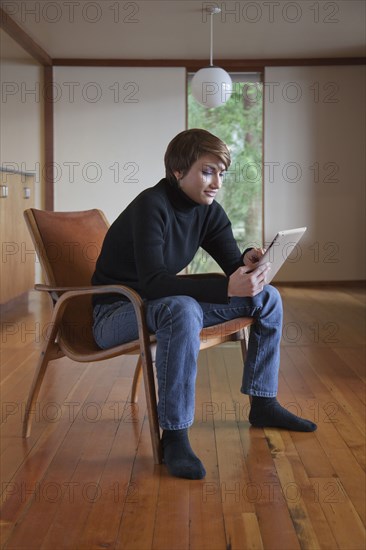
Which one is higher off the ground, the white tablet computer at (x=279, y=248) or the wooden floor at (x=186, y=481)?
the white tablet computer at (x=279, y=248)

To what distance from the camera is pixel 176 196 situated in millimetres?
2719

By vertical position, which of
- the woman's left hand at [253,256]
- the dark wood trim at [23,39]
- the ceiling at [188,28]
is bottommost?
the woman's left hand at [253,256]

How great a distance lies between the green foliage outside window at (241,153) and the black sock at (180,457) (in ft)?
19.3

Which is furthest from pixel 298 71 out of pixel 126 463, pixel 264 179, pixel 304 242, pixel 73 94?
pixel 126 463

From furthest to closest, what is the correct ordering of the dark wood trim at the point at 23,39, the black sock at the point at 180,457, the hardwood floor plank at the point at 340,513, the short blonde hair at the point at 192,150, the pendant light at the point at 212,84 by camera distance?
the pendant light at the point at 212,84, the dark wood trim at the point at 23,39, the short blonde hair at the point at 192,150, the black sock at the point at 180,457, the hardwood floor plank at the point at 340,513

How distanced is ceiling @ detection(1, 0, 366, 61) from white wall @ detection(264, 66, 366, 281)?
33 cm

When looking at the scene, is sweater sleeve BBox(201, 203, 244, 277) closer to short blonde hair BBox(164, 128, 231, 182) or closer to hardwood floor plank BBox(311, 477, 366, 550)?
short blonde hair BBox(164, 128, 231, 182)

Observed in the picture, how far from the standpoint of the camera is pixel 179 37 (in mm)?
7102

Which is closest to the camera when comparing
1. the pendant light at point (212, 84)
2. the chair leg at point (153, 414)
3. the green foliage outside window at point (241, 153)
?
the chair leg at point (153, 414)

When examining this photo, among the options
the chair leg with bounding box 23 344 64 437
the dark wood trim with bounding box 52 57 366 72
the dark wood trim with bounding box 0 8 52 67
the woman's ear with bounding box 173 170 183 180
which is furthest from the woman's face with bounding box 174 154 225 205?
the dark wood trim with bounding box 52 57 366 72

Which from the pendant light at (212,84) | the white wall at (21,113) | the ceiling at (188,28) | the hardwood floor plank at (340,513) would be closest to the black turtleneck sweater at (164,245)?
the hardwood floor plank at (340,513)

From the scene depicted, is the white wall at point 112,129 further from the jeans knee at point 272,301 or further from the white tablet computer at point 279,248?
the white tablet computer at point 279,248

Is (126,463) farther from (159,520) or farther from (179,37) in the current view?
(179,37)

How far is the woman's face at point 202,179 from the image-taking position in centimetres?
264
